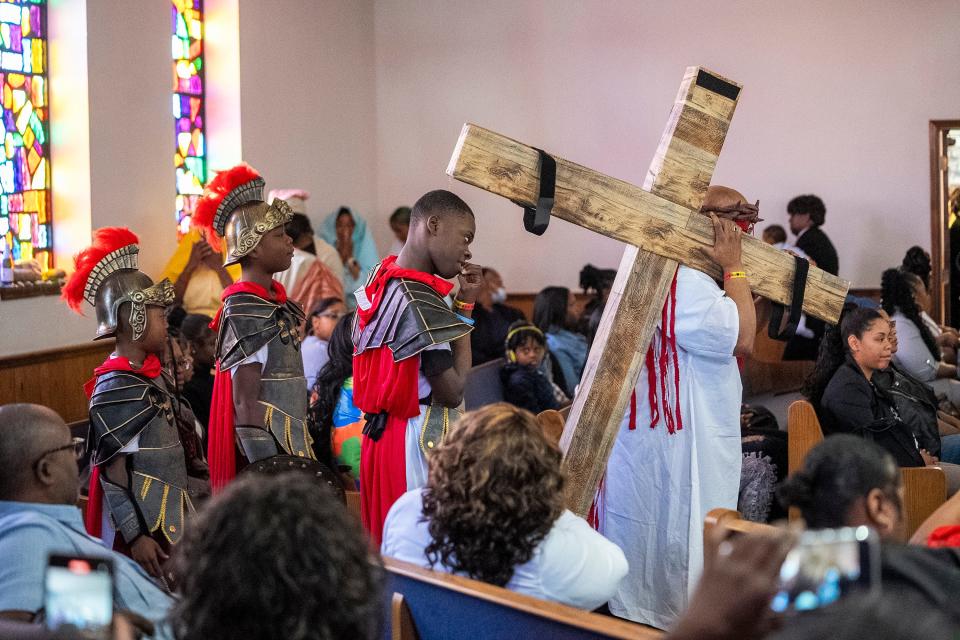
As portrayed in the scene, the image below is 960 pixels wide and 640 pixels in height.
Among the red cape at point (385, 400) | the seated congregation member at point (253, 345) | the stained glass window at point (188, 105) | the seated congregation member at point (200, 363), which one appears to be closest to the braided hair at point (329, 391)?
the seated congregation member at point (200, 363)

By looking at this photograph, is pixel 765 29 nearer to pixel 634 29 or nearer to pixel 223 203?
pixel 634 29

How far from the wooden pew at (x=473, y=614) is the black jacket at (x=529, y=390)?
3.71 meters

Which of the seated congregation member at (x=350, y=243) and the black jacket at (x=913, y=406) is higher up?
the seated congregation member at (x=350, y=243)

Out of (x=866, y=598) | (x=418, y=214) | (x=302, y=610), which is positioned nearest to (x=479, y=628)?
(x=302, y=610)

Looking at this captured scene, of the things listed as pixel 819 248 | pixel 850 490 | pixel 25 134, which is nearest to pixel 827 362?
pixel 850 490

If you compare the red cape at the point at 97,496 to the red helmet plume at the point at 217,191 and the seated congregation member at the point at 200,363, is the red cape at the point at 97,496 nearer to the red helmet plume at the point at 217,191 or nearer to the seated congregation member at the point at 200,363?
the red helmet plume at the point at 217,191

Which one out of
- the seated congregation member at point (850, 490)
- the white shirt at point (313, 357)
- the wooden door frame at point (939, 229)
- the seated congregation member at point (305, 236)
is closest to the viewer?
the seated congregation member at point (850, 490)

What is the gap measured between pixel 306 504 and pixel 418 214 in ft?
5.77

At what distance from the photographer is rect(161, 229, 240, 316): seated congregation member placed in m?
7.24

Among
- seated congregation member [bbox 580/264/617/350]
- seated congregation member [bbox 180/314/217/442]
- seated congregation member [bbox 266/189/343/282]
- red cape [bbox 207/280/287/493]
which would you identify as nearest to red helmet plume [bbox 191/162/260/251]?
red cape [bbox 207/280/287/493]

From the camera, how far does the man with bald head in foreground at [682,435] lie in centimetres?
326

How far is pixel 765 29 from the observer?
9.73 metres

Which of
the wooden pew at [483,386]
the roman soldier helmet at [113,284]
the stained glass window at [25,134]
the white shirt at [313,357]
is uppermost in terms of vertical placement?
the stained glass window at [25,134]

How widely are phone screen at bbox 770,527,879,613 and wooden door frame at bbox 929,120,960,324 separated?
29.8ft
